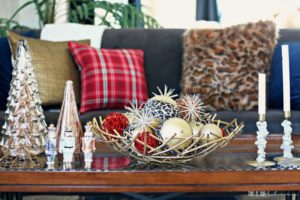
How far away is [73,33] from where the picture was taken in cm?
290

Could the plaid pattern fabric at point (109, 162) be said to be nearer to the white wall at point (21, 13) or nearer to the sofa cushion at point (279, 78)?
the sofa cushion at point (279, 78)

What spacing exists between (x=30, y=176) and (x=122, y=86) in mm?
1492

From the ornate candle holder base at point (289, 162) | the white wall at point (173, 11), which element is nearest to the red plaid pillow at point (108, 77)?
the ornate candle holder base at point (289, 162)

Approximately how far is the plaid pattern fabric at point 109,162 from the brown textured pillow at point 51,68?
1.26 metres

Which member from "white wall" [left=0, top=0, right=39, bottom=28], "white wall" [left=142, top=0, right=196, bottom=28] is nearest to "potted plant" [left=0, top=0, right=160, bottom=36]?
"white wall" [left=0, top=0, right=39, bottom=28]

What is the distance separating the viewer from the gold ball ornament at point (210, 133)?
1194mm

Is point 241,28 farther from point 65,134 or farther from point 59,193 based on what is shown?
point 59,193

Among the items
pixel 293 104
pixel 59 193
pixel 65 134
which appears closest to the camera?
pixel 59 193

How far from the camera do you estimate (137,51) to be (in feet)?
9.11

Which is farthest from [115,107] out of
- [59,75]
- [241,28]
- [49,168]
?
[49,168]

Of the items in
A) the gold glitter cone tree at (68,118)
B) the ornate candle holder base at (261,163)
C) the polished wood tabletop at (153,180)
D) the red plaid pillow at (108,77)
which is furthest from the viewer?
the red plaid pillow at (108,77)

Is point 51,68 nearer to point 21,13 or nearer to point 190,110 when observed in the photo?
point 21,13

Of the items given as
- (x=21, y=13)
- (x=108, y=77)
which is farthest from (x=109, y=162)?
(x=21, y=13)

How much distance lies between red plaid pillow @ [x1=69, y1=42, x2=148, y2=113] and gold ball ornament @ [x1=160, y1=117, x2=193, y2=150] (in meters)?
→ 1.35
